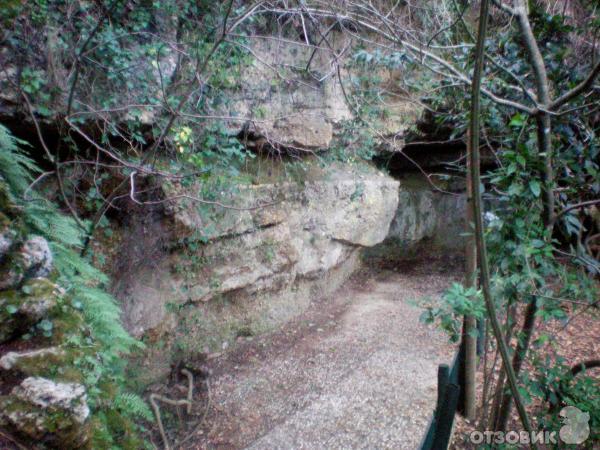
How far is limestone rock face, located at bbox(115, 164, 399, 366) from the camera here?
14.0 ft

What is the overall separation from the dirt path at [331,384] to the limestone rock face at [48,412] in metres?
1.99

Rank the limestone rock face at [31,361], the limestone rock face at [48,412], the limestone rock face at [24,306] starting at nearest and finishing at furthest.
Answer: the limestone rock face at [48,412] → the limestone rock face at [31,361] → the limestone rock face at [24,306]

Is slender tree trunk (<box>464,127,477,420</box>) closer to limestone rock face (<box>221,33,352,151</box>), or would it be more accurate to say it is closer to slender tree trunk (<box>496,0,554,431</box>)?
slender tree trunk (<box>496,0,554,431</box>)

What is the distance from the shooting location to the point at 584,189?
7.22 feet

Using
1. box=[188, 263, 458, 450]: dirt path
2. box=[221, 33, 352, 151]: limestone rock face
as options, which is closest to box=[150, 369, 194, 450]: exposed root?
box=[188, 263, 458, 450]: dirt path

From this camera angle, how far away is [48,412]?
143 centimetres

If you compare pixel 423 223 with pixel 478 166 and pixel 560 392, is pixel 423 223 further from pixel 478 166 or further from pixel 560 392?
pixel 478 166

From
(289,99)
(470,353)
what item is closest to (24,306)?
(470,353)

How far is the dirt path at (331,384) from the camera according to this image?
343 cm

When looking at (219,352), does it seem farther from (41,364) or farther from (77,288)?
(41,364)

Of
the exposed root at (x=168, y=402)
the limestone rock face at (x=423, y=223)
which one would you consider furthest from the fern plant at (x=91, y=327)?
the limestone rock face at (x=423, y=223)

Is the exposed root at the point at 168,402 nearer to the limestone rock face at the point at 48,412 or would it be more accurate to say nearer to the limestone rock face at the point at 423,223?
the limestone rock face at the point at 48,412

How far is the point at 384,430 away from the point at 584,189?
253 cm

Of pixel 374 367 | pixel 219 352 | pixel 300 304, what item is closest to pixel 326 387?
pixel 374 367
